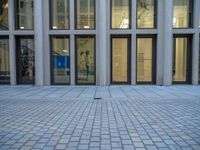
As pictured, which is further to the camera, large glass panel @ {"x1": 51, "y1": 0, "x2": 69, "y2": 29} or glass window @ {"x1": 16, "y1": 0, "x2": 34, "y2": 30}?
glass window @ {"x1": 16, "y1": 0, "x2": 34, "y2": 30}

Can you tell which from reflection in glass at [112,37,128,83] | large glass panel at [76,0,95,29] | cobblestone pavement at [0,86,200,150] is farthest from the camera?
reflection in glass at [112,37,128,83]

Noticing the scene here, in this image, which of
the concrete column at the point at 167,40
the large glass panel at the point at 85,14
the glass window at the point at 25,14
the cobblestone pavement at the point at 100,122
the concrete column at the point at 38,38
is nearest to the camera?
the cobblestone pavement at the point at 100,122

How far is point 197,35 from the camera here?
48.3 feet

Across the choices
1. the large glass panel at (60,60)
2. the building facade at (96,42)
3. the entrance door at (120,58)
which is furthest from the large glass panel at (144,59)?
the large glass panel at (60,60)

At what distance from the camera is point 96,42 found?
49.0 feet

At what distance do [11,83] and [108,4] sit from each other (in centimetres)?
687

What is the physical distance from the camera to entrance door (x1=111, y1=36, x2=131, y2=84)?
1528cm

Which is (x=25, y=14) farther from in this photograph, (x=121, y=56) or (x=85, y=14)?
(x=121, y=56)

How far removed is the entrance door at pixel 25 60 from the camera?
1552 centimetres

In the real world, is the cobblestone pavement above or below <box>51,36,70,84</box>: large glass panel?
below

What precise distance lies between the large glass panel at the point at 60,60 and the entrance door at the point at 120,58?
250cm

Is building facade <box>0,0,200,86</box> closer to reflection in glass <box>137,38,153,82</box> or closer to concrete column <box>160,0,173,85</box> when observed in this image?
reflection in glass <box>137,38,153,82</box>

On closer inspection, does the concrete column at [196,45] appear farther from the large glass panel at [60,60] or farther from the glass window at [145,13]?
the large glass panel at [60,60]

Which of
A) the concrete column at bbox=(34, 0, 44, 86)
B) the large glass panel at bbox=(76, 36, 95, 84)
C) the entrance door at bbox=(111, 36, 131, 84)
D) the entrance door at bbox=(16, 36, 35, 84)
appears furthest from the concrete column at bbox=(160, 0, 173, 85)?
the entrance door at bbox=(16, 36, 35, 84)
